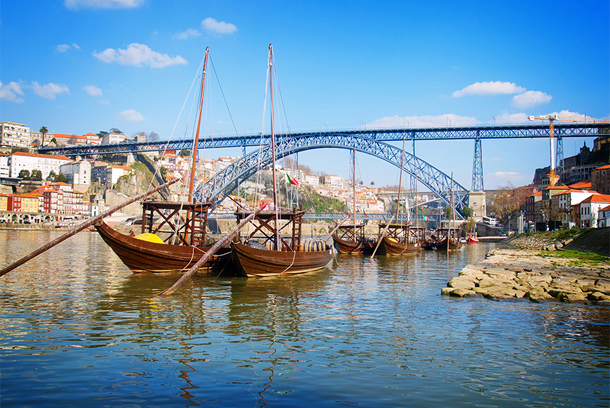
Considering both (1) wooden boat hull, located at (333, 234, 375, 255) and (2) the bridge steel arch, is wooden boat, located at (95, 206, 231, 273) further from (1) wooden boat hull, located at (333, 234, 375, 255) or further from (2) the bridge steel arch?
(2) the bridge steel arch

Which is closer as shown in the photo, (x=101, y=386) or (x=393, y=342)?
(x=101, y=386)

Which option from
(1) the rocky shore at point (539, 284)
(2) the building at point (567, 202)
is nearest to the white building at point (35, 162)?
(2) the building at point (567, 202)

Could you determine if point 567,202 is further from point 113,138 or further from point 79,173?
point 113,138

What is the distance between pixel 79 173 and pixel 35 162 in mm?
11422

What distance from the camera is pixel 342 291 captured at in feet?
51.9

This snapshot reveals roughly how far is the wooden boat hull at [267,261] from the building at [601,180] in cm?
5831

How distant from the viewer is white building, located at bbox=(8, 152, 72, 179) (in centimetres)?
10818

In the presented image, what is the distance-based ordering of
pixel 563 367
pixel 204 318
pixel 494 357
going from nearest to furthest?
pixel 563 367
pixel 494 357
pixel 204 318

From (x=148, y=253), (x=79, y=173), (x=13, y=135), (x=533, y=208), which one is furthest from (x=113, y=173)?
(x=148, y=253)

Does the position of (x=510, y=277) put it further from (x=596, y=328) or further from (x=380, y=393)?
(x=380, y=393)

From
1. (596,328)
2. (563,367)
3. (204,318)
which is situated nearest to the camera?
(563,367)

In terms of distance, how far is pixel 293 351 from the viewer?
7824 millimetres

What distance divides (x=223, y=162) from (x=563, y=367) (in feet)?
496

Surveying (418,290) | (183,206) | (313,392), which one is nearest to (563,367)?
(313,392)
